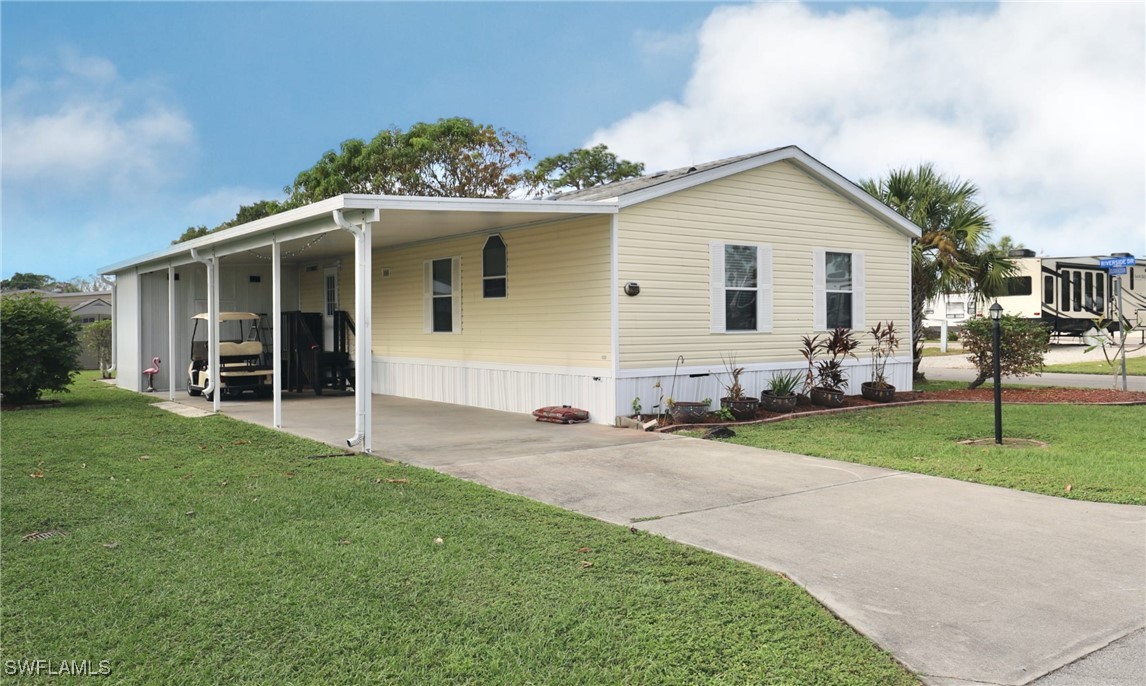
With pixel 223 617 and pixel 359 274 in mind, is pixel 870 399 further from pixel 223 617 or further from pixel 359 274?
pixel 223 617

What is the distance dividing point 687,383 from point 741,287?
70.9 inches

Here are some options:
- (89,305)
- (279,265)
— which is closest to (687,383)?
(279,265)

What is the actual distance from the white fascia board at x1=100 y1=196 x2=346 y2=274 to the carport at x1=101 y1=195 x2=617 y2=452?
0.02 metres

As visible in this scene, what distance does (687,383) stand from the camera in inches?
451

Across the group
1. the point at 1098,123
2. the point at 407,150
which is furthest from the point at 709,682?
the point at 407,150

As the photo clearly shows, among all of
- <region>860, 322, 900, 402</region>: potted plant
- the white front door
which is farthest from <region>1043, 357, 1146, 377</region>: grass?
the white front door

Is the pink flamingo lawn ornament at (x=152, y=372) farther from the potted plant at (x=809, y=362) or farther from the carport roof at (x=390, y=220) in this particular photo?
the potted plant at (x=809, y=362)

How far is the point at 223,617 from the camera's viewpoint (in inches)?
145

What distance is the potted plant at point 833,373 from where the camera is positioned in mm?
12156

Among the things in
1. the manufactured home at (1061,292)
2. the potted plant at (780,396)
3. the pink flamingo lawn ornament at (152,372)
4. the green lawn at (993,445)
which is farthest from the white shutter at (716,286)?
the manufactured home at (1061,292)

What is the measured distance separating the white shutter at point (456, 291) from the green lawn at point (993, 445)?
5548 millimetres

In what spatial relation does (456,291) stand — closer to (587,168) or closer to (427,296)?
(427,296)

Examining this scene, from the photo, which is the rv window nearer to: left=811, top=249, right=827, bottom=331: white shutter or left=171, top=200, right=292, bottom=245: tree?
left=811, top=249, right=827, bottom=331: white shutter

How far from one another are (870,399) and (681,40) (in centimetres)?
809
